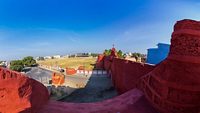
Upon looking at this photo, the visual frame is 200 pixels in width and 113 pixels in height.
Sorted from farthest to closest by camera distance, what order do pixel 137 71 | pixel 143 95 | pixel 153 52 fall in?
pixel 153 52, pixel 137 71, pixel 143 95

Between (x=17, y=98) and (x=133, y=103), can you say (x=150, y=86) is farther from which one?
(x=17, y=98)

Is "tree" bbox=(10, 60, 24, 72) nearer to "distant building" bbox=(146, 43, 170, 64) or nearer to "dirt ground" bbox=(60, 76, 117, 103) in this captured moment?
"dirt ground" bbox=(60, 76, 117, 103)

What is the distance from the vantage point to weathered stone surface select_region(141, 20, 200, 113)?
Result: 647cm

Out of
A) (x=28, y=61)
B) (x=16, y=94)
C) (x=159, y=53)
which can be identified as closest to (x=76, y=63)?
(x=28, y=61)

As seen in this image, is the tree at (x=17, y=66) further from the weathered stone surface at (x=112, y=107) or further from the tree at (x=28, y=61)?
the weathered stone surface at (x=112, y=107)

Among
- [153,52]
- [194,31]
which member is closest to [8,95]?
[194,31]

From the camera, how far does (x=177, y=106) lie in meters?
6.63

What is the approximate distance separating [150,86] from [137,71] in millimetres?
3491

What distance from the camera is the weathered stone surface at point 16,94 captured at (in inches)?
252

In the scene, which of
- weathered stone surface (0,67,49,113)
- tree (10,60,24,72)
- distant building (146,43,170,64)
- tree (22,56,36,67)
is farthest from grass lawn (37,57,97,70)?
weathered stone surface (0,67,49,113)

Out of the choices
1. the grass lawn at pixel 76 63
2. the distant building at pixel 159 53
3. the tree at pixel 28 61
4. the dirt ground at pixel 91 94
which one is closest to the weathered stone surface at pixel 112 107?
the dirt ground at pixel 91 94

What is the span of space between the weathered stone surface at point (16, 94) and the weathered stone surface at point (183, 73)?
4082mm

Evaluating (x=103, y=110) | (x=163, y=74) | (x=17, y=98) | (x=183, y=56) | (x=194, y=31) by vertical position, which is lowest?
(x=103, y=110)

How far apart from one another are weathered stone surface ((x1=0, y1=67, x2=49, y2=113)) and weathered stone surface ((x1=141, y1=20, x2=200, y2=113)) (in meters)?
4.08
